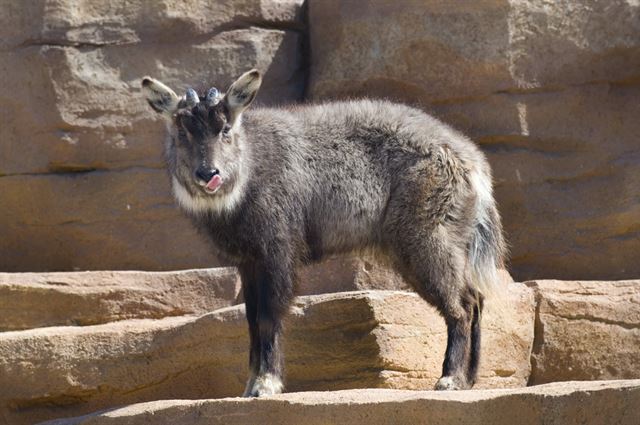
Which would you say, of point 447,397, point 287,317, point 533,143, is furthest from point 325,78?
point 447,397

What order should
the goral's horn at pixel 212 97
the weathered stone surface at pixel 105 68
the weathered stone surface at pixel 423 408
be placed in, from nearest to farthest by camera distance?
the weathered stone surface at pixel 423 408
the goral's horn at pixel 212 97
the weathered stone surface at pixel 105 68

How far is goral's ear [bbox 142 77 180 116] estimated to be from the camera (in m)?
6.72

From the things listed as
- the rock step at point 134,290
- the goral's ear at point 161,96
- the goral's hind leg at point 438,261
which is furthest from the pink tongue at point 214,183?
the rock step at point 134,290

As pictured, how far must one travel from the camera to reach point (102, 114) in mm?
8711

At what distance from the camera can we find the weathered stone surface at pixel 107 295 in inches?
312

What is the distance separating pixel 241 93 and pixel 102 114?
228 centimetres

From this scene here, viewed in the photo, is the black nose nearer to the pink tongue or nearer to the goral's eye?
the pink tongue

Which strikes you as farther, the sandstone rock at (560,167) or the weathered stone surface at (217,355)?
the sandstone rock at (560,167)

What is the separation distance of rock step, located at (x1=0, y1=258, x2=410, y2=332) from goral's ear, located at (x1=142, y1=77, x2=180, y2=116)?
61.3 inches

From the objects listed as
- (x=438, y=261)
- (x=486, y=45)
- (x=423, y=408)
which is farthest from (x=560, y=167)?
(x=423, y=408)

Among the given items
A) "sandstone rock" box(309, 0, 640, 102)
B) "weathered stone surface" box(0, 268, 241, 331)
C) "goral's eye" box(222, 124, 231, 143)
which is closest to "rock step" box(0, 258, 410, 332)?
"weathered stone surface" box(0, 268, 241, 331)

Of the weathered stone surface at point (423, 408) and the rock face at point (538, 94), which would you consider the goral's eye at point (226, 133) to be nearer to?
the weathered stone surface at point (423, 408)

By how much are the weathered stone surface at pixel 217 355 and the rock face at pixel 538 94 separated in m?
0.89

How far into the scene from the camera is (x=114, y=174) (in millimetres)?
8703
